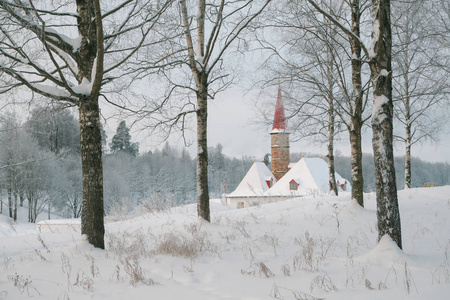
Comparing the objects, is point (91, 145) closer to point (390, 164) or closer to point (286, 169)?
point (390, 164)

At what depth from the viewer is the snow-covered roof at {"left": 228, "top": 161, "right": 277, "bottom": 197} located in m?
38.2

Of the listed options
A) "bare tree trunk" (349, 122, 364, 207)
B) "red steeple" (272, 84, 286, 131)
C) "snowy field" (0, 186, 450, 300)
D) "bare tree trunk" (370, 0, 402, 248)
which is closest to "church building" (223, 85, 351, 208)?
"red steeple" (272, 84, 286, 131)

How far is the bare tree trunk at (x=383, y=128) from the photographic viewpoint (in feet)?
16.5

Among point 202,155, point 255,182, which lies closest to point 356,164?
point 202,155

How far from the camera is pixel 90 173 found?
5883 mm

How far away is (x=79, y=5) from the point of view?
6.21 metres

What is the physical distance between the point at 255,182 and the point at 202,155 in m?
31.0

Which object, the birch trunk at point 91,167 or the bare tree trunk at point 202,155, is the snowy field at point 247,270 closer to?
the birch trunk at point 91,167

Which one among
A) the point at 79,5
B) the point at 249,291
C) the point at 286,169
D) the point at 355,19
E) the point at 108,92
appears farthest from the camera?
the point at 286,169

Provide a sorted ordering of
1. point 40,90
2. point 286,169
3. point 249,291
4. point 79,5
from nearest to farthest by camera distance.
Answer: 1. point 249,291
2. point 40,90
3. point 79,5
4. point 286,169

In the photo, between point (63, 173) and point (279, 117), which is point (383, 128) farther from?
point (63, 173)

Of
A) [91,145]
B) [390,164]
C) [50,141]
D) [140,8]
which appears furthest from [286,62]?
[50,141]

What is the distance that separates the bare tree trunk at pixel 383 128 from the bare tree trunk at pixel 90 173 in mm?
4696

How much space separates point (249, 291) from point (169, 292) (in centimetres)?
87
